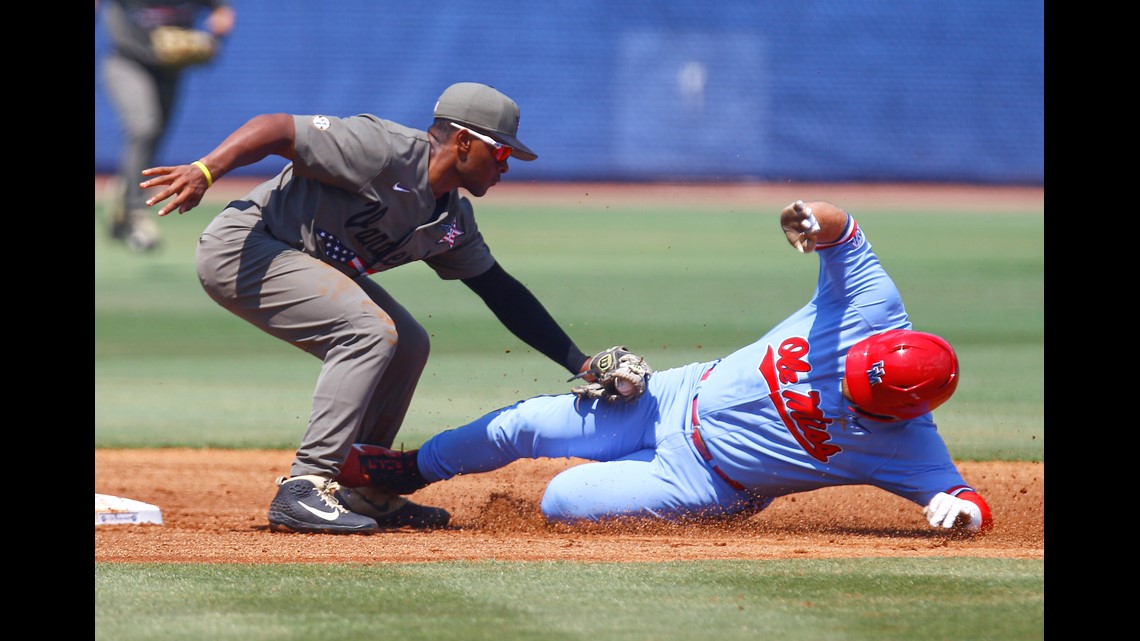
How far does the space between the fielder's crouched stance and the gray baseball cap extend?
0.99 meters

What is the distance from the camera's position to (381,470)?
4852 mm

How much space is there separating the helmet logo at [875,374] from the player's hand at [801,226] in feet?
1.41

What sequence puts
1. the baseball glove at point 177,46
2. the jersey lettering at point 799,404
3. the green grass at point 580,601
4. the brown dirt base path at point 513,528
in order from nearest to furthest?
the green grass at point 580,601 < the brown dirt base path at point 513,528 < the jersey lettering at point 799,404 < the baseball glove at point 177,46

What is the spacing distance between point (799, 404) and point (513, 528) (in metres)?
1.15

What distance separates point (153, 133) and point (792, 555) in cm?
998

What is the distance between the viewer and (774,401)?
4402mm

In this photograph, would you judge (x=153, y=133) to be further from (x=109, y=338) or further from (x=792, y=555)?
(x=792, y=555)

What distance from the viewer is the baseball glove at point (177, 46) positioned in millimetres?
15633

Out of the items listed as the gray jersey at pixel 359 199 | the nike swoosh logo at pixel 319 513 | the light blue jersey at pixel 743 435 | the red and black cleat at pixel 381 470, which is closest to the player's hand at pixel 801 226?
the light blue jersey at pixel 743 435

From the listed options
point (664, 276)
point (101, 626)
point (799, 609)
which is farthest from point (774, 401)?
point (664, 276)

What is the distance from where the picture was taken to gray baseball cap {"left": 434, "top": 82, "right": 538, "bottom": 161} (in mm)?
4566

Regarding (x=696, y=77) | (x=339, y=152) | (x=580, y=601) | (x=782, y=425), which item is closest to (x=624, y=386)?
(x=782, y=425)

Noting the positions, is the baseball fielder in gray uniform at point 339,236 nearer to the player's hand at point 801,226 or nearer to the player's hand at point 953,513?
the player's hand at point 801,226

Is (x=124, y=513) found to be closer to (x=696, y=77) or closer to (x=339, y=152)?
(x=339, y=152)
